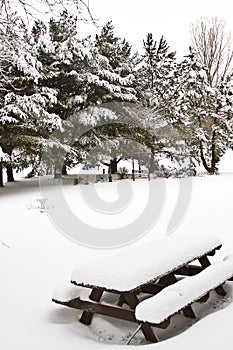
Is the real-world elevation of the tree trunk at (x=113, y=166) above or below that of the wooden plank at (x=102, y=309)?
above

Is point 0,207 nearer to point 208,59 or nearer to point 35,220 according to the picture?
point 35,220

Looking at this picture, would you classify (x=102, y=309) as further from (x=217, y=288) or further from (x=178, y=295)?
(x=217, y=288)

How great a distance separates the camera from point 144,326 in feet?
8.73

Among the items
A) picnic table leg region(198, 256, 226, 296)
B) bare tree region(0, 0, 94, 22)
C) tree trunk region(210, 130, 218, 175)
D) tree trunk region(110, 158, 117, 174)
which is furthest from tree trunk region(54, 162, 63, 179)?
picnic table leg region(198, 256, 226, 296)

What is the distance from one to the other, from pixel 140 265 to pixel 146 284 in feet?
0.71

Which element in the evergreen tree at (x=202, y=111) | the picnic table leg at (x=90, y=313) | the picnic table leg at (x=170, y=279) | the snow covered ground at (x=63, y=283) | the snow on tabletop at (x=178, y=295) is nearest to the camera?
the snow on tabletop at (x=178, y=295)

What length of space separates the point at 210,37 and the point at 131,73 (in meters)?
6.76

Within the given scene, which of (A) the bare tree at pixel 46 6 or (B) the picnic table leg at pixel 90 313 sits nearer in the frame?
(B) the picnic table leg at pixel 90 313

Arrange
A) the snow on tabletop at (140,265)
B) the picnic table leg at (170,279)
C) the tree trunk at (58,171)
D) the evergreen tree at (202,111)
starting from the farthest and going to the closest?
1. the evergreen tree at (202,111)
2. the tree trunk at (58,171)
3. the picnic table leg at (170,279)
4. the snow on tabletop at (140,265)

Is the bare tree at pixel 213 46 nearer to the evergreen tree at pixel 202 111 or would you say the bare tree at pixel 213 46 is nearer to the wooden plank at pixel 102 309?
the evergreen tree at pixel 202 111

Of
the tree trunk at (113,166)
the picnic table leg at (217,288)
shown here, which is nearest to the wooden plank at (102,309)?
the picnic table leg at (217,288)

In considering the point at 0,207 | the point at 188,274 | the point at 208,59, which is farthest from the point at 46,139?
the point at 208,59

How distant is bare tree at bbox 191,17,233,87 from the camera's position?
19.5 metres

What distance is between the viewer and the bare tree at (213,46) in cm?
1955
